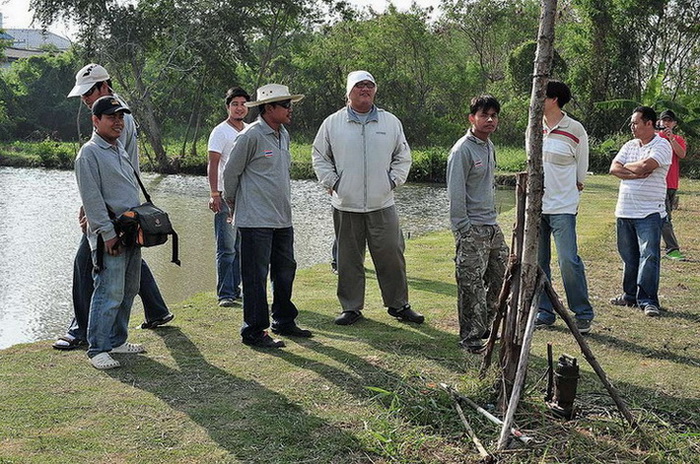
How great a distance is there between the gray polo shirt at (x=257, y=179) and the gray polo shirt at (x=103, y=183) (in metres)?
0.74

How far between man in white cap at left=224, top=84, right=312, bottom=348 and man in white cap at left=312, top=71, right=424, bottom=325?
1.64 feet

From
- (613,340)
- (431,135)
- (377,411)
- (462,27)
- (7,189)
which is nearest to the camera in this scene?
(377,411)

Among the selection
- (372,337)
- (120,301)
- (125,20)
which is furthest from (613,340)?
(125,20)

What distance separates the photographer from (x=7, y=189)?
21547mm

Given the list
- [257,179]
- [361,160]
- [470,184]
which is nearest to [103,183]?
[257,179]

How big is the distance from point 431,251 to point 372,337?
4.81 m

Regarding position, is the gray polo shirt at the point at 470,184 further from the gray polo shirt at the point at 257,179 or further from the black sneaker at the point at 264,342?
the black sneaker at the point at 264,342

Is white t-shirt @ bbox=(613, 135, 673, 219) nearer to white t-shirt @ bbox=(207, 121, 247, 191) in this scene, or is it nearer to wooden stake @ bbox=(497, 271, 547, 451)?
wooden stake @ bbox=(497, 271, 547, 451)

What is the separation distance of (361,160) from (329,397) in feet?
7.00

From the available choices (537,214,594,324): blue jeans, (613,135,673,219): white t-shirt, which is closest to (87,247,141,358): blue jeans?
(537,214,594,324): blue jeans

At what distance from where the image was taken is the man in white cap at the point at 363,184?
6082mm

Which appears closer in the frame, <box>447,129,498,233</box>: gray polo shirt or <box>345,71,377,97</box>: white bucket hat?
<box>447,129,498,233</box>: gray polo shirt

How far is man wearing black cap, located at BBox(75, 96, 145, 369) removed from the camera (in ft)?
16.6

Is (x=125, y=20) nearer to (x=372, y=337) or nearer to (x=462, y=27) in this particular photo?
(x=462, y=27)
